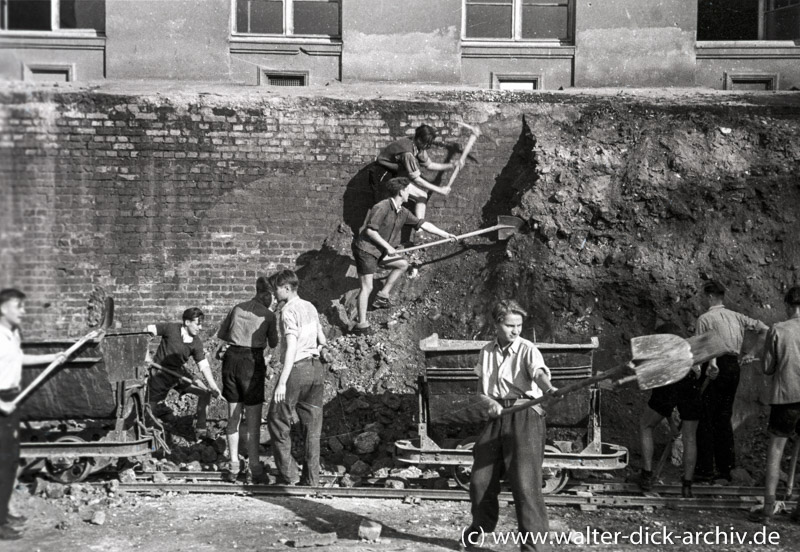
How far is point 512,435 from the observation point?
6.63m

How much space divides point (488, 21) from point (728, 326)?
8398 millimetres

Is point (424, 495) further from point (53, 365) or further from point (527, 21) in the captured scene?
point (527, 21)

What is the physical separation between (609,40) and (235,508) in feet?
34.5

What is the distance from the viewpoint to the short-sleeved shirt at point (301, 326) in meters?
8.57

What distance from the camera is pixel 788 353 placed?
312 inches

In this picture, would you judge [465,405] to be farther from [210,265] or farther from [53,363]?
[210,265]

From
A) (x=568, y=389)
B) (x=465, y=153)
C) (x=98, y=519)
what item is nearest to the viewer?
(x=568, y=389)

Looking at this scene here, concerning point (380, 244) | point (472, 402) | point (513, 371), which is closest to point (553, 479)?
point (472, 402)

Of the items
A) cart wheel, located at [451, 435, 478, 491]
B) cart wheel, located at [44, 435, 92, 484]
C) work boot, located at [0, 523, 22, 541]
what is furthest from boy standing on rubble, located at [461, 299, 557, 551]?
cart wheel, located at [44, 435, 92, 484]

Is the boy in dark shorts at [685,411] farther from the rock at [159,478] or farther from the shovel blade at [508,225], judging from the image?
the rock at [159,478]

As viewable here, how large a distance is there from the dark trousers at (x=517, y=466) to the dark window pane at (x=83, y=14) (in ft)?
37.2

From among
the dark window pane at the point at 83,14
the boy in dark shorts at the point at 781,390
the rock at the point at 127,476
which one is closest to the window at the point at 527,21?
the dark window pane at the point at 83,14

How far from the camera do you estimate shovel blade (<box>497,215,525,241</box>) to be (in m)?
12.1

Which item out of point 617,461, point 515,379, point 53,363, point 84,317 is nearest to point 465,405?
point 617,461
